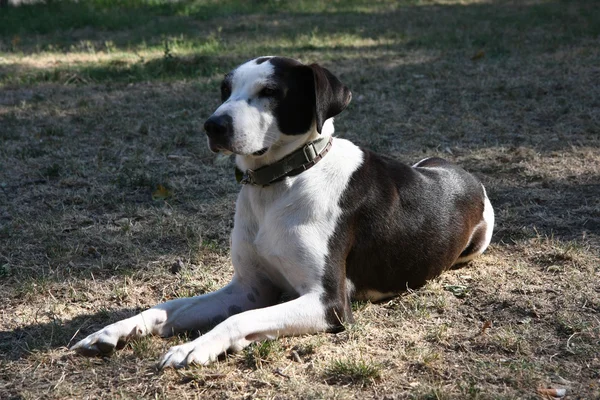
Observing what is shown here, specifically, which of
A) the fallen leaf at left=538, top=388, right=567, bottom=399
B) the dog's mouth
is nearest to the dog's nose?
the dog's mouth

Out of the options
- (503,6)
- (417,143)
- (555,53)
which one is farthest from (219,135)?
(503,6)

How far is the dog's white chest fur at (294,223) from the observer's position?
11.6 ft

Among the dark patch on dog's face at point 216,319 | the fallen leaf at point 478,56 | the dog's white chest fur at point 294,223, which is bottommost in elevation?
the dark patch on dog's face at point 216,319

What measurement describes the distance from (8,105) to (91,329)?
4.97 meters

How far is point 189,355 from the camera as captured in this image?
320 centimetres

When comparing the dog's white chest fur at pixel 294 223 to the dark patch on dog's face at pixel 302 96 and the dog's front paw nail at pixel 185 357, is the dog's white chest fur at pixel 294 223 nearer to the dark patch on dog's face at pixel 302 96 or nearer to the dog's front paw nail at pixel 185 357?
the dark patch on dog's face at pixel 302 96

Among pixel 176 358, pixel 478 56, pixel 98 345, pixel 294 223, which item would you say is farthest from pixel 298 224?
pixel 478 56

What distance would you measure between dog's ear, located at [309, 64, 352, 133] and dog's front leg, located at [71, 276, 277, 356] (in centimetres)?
91

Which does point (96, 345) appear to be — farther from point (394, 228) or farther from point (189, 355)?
point (394, 228)

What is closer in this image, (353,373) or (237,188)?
(353,373)

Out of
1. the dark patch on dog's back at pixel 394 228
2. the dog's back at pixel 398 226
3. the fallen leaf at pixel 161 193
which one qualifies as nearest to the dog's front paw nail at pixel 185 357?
the dark patch on dog's back at pixel 394 228

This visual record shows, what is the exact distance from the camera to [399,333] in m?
3.63

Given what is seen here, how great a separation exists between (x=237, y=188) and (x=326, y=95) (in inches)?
90.9

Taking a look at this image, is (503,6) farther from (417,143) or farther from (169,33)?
(417,143)
